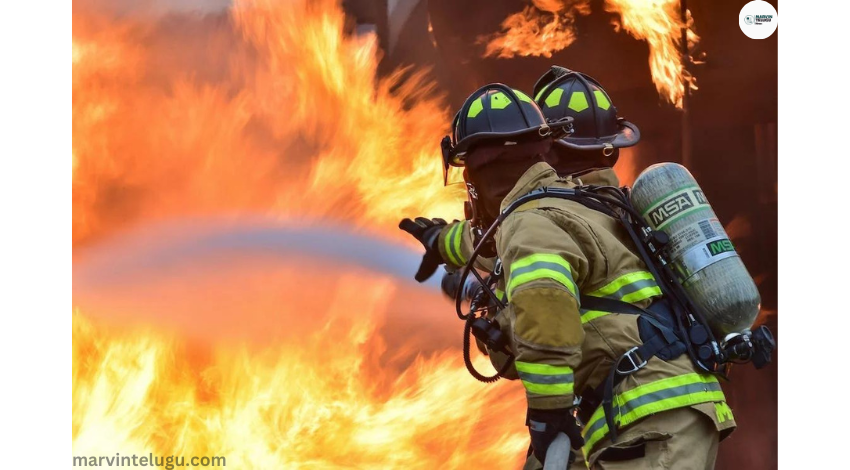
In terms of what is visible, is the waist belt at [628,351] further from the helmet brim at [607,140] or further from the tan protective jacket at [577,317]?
the helmet brim at [607,140]

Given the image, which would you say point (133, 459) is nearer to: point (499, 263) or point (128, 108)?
point (128, 108)

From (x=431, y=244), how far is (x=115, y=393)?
1.85 m

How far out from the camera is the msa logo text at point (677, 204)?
12.8 feet

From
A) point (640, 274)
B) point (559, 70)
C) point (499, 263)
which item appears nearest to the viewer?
point (640, 274)

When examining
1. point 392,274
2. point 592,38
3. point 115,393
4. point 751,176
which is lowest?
point 115,393

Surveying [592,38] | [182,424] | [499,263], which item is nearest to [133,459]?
[182,424]

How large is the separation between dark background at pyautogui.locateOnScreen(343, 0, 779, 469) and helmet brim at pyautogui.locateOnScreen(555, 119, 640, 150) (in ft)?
1.75

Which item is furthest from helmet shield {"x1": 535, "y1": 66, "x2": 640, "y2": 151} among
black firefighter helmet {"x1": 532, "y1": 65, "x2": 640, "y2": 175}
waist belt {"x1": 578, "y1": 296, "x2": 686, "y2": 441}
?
waist belt {"x1": 578, "y1": 296, "x2": 686, "y2": 441}

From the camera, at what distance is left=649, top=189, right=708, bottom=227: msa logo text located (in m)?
3.91

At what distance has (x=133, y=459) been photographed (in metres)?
5.09

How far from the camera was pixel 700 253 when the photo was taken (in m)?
3.83

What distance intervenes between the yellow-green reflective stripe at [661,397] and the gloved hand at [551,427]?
0.18 m

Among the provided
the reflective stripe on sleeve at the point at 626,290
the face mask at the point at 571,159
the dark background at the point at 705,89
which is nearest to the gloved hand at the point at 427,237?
the dark background at the point at 705,89

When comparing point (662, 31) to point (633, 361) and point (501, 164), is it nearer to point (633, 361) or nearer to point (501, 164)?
point (501, 164)
